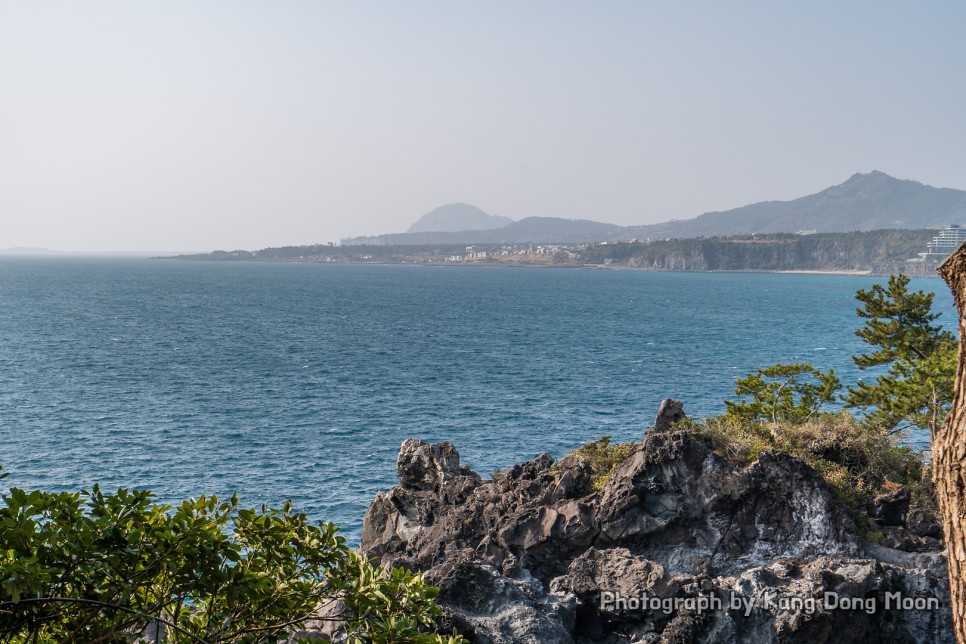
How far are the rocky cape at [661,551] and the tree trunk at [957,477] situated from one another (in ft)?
34.2

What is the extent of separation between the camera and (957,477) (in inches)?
213

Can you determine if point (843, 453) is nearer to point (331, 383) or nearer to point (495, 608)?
point (495, 608)

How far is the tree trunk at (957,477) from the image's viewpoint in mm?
5371

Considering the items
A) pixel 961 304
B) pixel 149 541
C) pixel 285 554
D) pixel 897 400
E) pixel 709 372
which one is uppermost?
pixel 961 304

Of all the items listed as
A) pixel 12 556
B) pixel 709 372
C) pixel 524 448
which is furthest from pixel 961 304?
pixel 709 372

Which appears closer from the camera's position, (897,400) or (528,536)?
(528,536)

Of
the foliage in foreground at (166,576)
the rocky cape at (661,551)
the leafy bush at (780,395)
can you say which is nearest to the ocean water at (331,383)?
the rocky cape at (661,551)

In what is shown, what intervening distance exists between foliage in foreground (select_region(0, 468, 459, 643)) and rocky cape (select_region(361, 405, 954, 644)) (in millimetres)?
6839

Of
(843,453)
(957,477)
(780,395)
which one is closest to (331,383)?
(780,395)

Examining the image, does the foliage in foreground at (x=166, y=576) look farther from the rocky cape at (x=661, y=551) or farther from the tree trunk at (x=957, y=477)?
the rocky cape at (x=661, y=551)

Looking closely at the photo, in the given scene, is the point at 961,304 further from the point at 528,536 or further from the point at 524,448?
the point at 524,448

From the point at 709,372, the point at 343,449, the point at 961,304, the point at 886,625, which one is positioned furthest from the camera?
the point at 709,372

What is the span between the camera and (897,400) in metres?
30.3

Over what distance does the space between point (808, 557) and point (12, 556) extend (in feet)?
58.0
